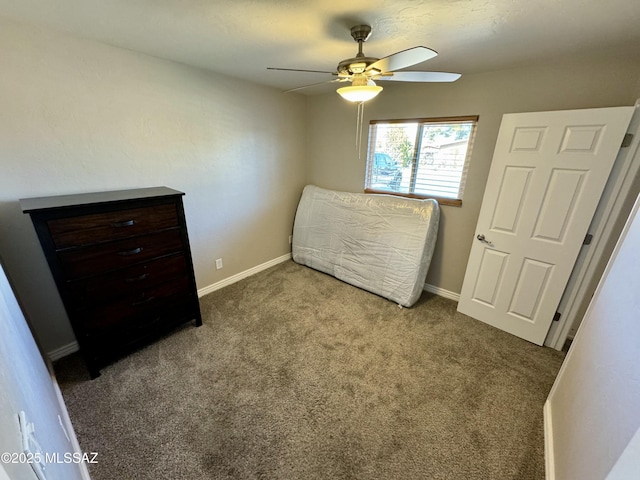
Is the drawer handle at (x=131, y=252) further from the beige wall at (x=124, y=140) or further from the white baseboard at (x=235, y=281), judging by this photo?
the white baseboard at (x=235, y=281)

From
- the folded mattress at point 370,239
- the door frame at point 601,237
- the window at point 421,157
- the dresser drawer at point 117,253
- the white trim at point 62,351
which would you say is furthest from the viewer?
the folded mattress at point 370,239

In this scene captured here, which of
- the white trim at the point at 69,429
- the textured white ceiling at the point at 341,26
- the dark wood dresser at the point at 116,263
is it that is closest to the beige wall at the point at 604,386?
the textured white ceiling at the point at 341,26

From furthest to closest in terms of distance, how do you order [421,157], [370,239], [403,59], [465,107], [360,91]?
[370,239], [421,157], [465,107], [360,91], [403,59]

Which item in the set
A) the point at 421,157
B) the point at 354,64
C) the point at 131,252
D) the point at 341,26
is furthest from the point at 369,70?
the point at 131,252

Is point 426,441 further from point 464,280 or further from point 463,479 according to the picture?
point 464,280

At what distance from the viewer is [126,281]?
184 cm

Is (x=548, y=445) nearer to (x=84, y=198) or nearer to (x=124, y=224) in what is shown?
(x=124, y=224)

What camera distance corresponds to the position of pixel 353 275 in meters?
3.03

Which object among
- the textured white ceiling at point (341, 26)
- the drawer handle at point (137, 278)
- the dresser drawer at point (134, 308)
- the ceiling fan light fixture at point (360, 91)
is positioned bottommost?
the dresser drawer at point (134, 308)

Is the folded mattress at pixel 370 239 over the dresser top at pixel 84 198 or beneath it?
beneath

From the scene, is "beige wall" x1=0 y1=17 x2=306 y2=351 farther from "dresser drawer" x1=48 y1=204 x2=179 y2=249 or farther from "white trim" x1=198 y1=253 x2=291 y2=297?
"dresser drawer" x1=48 y1=204 x2=179 y2=249

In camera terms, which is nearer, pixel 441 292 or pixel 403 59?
pixel 403 59

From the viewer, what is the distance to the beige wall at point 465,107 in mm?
1840

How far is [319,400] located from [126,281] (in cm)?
158
